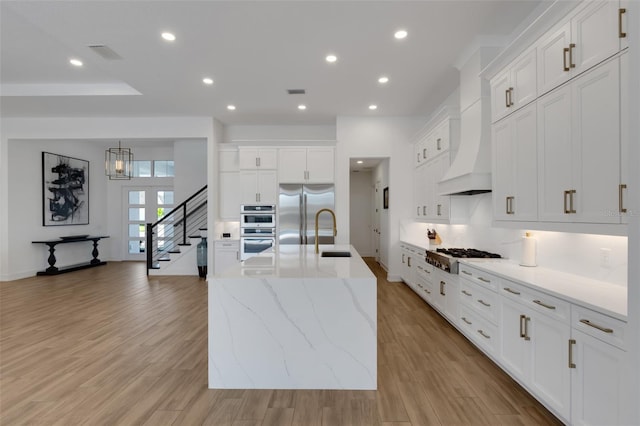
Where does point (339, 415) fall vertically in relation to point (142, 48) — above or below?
below

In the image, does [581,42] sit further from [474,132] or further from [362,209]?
[362,209]

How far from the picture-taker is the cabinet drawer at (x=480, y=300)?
272cm

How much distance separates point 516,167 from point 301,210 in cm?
401

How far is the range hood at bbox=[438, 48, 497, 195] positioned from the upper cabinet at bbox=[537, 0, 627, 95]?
0.99 metres

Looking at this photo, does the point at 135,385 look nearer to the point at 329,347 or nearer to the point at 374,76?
the point at 329,347

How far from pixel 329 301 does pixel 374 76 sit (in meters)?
3.35

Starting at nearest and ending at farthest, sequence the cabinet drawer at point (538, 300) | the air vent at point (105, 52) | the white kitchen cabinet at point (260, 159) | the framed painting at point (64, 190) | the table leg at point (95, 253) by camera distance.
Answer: the cabinet drawer at point (538, 300) < the air vent at point (105, 52) < the white kitchen cabinet at point (260, 159) < the framed painting at point (64, 190) < the table leg at point (95, 253)

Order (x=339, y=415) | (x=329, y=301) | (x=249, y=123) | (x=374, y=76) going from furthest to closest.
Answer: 1. (x=249, y=123)
2. (x=374, y=76)
3. (x=329, y=301)
4. (x=339, y=415)

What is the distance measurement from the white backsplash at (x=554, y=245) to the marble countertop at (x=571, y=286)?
7 centimetres

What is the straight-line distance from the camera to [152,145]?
888 cm

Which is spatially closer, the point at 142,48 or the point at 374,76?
the point at 142,48

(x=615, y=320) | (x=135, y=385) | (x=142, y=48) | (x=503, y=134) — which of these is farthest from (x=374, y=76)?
(x=135, y=385)

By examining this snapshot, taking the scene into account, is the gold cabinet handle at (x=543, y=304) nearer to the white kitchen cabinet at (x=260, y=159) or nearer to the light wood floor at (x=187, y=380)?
the light wood floor at (x=187, y=380)

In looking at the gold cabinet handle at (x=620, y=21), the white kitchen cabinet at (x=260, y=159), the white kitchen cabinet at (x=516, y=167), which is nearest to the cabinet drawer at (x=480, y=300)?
the white kitchen cabinet at (x=516, y=167)
